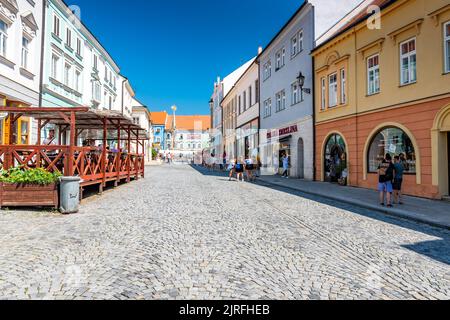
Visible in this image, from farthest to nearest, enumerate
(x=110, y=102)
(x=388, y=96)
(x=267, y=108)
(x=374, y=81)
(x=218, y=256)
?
(x=110, y=102) < (x=267, y=108) < (x=374, y=81) < (x=388, y=96) < (x=218, y=256)

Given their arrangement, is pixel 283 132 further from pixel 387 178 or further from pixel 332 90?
pixel 387 178

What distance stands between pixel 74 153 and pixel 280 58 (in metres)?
18.5

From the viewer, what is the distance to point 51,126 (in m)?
19.0

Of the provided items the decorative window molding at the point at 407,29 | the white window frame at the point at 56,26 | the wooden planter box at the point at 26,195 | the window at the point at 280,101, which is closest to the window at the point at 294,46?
the window at the point at 280,101

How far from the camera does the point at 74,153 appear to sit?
1144 centimetres

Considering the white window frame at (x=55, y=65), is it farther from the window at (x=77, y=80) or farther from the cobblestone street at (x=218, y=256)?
Result: the cobblestone street at (x=218, y=256)

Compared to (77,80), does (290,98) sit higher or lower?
lower


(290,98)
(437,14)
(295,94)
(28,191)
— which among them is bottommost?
(28,191)

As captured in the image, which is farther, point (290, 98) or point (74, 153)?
point (290, 98)

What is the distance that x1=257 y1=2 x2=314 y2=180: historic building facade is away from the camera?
66.8 ft

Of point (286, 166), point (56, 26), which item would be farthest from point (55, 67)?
point (286, 166)

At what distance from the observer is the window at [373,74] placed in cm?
1447
